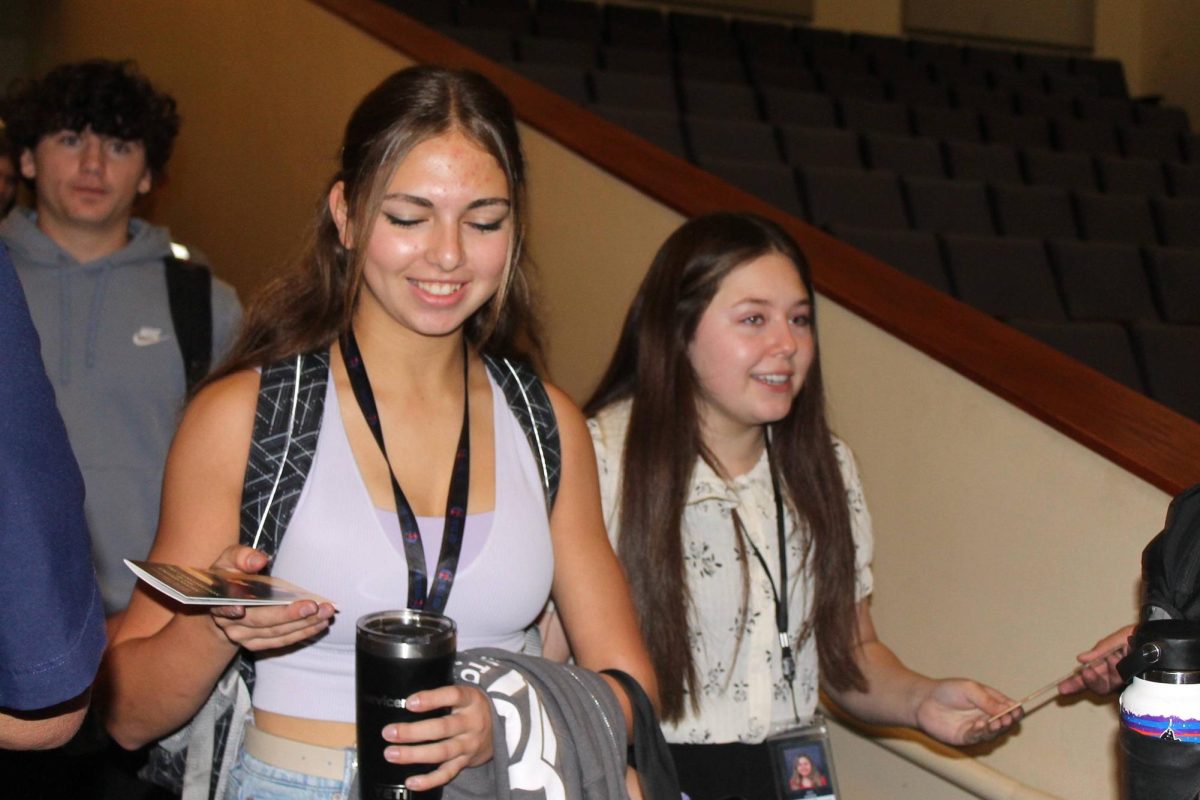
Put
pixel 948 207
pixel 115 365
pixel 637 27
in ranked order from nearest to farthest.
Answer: pixel 115 365 < pixel 948 207 < pixel 637 27

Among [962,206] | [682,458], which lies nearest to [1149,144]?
[962,206]

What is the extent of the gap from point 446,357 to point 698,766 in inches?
27.8

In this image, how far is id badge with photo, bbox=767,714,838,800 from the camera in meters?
1.74

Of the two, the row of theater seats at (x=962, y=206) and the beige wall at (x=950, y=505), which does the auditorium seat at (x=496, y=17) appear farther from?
the beige wall at (x=950, y=505)

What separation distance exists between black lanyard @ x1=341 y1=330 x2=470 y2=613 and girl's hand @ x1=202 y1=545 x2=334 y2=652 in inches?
5.1

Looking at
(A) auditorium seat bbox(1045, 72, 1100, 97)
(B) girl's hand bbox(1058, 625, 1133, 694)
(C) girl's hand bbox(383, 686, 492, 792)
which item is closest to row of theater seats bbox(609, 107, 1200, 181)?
(A) auditorium seat bbox(1045, 72, 1100, 97)

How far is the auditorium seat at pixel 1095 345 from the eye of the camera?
3.01m

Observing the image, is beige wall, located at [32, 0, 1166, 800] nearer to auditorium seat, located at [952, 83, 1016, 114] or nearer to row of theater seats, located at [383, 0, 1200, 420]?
row of theater seats, located at [383, 0, 1200, 420]

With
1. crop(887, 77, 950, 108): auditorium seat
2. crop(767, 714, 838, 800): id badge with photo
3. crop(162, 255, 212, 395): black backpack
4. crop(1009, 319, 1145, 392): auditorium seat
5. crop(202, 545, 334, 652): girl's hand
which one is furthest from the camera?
crop(887, 77, 950, 108): auditorium seat

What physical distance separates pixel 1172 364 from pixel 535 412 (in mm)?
2048

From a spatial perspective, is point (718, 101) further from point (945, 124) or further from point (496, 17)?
point (496, 17)

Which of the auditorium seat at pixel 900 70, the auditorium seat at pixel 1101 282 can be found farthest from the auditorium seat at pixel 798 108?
the auditorium seat at pixel 1101 282

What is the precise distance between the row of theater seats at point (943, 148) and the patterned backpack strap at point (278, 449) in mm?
2055

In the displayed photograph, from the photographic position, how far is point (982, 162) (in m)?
5.30
